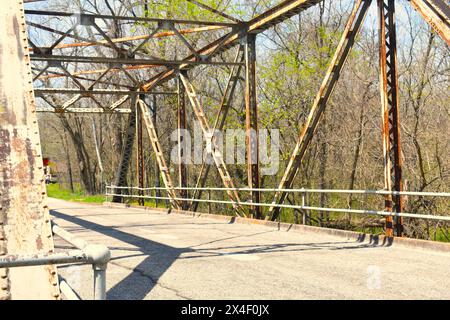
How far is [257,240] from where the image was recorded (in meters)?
12.2

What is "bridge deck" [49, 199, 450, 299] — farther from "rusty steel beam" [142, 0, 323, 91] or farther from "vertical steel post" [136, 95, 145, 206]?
"vertical steel post" [136, 95, 145, 206]

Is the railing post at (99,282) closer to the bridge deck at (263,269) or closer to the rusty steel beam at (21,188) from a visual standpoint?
the rusty steel beam at (21,188)

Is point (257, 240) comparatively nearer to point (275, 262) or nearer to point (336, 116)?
point (275, 262)

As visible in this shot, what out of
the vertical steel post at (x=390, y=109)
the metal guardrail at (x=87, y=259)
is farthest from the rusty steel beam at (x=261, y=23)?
the metal guardrail at (x=87, y=259)

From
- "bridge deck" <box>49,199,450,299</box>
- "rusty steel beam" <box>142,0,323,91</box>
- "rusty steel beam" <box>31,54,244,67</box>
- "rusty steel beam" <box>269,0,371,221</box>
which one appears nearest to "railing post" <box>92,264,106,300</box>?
"bridge deck" <box>49,199,450,299</box>

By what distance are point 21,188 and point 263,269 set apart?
4889mm

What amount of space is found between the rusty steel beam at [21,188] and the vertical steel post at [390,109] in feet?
25.3

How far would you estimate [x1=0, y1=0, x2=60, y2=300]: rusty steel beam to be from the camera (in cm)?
399

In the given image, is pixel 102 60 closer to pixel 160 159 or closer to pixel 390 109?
pixel 160 159

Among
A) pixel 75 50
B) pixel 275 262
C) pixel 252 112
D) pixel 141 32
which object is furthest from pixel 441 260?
pixel 75 50

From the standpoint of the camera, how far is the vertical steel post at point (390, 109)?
35.7 ft

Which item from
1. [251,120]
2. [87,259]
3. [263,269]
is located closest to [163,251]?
[263,269]

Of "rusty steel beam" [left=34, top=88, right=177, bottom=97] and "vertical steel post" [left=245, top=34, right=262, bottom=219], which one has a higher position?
"rusty steel beam" [left=34, top=88, right=177, bottom=97]

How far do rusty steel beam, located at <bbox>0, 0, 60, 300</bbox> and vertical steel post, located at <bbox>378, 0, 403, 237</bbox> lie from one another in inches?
304
